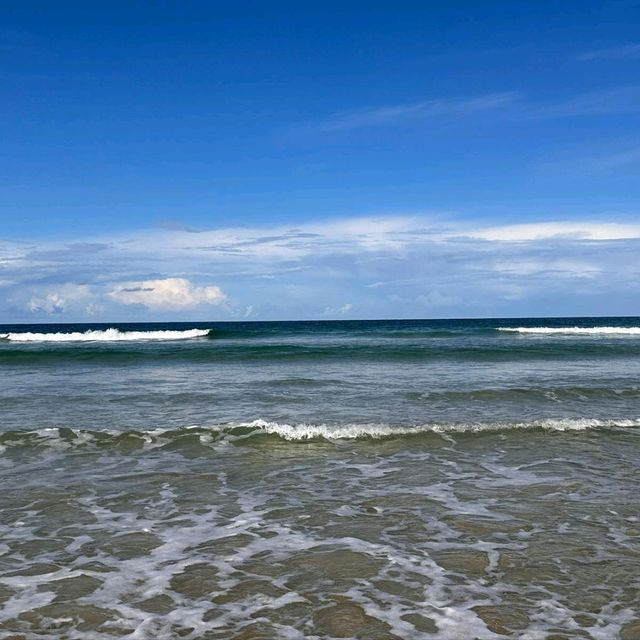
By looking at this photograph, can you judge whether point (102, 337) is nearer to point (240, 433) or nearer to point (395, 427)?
point (240, 433)

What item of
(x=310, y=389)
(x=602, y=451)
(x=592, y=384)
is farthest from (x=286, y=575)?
(x=592, y=384)

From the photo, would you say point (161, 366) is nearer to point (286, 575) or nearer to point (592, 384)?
point (592, 384)

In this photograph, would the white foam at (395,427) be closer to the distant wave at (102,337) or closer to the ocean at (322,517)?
the ocean at (322,517)

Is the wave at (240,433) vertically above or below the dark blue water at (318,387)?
below

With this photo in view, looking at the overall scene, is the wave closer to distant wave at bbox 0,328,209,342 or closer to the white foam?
the white foam

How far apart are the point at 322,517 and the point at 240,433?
16.1ft

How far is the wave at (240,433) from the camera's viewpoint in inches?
446

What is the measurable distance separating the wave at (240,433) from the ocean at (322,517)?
0.06m

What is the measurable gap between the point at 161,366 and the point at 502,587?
2403 cm

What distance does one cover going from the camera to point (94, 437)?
1172 centimetres

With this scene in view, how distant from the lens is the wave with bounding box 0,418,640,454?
11320mm

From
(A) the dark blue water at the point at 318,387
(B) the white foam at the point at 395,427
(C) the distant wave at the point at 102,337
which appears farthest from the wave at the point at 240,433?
(C) the distant wave at the point at 102,337

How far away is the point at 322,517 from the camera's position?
732 centimetres

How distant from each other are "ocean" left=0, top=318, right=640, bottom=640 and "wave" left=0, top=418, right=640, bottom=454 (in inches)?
2.4
